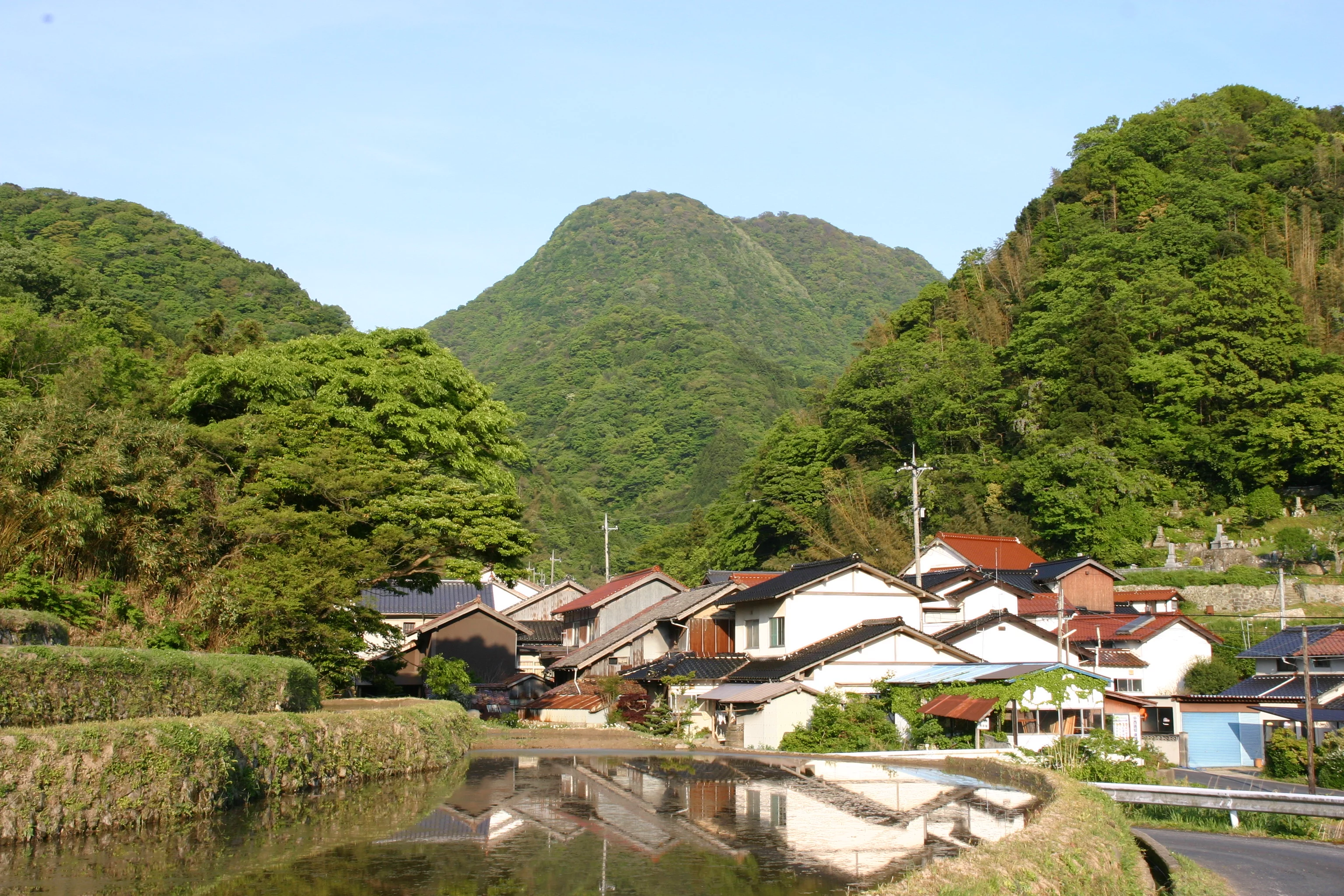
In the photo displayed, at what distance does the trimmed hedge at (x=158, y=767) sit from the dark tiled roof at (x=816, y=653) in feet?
47.1

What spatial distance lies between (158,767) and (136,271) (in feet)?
198

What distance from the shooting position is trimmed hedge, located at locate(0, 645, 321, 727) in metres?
11.5

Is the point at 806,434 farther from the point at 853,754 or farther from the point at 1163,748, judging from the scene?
the point at 853,754

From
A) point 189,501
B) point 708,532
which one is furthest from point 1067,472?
A: point 189,501

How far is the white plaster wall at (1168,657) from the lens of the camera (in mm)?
36781

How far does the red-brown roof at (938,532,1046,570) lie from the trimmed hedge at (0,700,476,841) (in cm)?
3417

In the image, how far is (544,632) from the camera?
177 ft

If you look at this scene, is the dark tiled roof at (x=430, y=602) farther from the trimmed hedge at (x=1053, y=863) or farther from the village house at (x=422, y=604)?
the trimmed hedge at (x=1053, y=863)

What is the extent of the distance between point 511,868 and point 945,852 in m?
4.59

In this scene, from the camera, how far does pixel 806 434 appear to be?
66.9 m

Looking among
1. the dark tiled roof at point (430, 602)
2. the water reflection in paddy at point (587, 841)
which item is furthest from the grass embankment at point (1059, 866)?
the dark tiled roof at point (430, 602)

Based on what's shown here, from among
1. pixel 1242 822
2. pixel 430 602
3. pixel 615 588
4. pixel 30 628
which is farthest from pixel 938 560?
pixel 30 628

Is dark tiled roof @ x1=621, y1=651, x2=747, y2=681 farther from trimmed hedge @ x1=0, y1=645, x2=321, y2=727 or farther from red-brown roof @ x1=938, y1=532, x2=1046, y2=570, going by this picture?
Answer: trimmed hedge @ x1=0, y1=645, x2=321, y2=727

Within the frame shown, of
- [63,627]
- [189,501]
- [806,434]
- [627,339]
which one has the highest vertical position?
[627,339]
